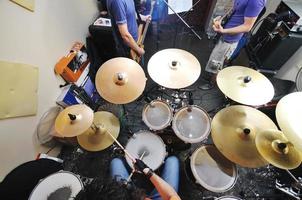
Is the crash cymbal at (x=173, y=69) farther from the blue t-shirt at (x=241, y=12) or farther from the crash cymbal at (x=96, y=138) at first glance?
the blue t-shirt at (x=241, y=12)

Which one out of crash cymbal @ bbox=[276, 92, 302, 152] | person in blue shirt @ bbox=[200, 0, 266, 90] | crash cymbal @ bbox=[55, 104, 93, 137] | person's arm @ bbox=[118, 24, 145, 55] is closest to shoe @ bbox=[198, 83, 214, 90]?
person in blue shirt @ bbox=[200, 0, 266, 90]

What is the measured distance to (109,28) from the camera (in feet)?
9.35

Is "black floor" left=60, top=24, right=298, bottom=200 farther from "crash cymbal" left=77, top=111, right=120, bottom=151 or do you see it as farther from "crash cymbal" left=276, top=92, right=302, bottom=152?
"crash cymbal" left=276, top=92, right=302, bottom=152

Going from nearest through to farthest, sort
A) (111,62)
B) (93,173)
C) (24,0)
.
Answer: (24,0), (111,62), (93,173)

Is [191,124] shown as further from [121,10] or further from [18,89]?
[18,89]

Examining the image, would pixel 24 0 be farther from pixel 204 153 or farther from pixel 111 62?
pixel 204 153

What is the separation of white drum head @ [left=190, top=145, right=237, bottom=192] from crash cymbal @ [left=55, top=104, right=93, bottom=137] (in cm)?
103

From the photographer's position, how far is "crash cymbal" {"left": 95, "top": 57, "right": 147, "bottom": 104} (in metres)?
1.77

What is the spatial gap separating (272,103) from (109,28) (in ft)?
8.14

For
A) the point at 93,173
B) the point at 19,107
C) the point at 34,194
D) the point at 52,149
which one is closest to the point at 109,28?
the point at 19,107

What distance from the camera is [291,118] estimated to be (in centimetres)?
137

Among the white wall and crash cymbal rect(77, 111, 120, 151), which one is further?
crash cymbal rect(77, 111, 120, 151)

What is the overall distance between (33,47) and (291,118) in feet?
7.84

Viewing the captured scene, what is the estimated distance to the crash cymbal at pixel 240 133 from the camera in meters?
1.54
